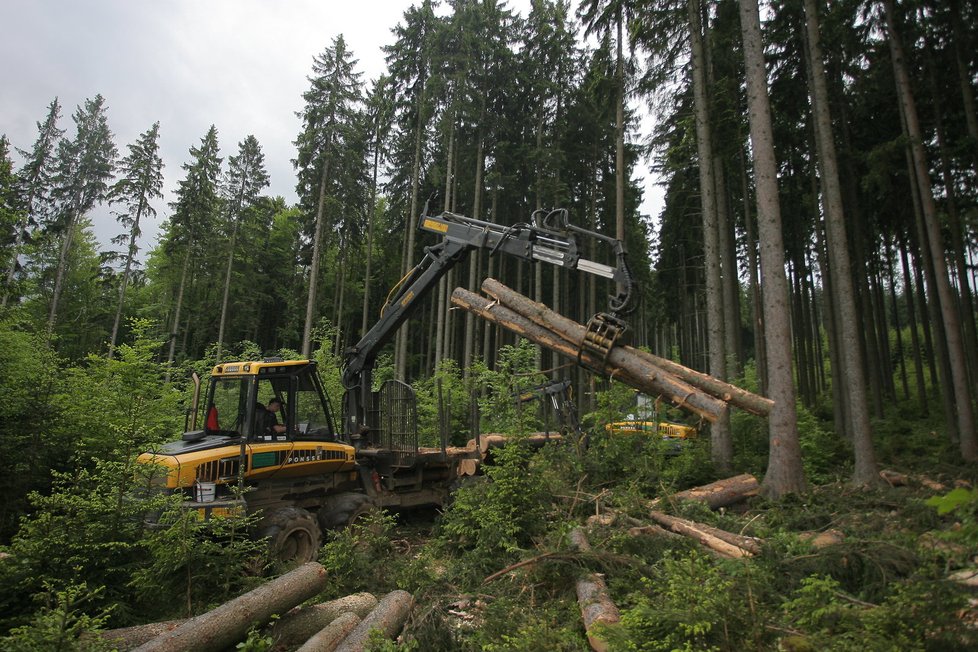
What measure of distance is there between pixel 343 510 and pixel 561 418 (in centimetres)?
Answer: 671

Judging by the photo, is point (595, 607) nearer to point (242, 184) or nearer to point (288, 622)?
point (288, 622)

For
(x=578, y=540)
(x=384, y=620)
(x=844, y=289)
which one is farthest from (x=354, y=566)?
(x=844, y=289)

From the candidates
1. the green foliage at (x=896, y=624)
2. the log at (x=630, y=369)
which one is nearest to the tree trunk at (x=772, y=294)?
the log at (x=630, y=369)

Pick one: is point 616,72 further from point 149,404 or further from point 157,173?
point 157,173

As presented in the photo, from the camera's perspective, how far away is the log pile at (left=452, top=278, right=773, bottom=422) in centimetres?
696

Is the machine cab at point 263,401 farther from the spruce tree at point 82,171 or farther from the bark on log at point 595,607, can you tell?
the spruce tree at point 82,171

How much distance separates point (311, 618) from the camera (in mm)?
5031

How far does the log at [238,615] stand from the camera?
394 cm

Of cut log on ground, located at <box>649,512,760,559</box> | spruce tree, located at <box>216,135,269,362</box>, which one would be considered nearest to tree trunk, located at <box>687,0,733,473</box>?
cut log on ground, located at <box>649,512,760,559</box>

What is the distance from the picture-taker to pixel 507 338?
30656mm

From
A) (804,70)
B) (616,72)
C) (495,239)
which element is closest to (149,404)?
(495,239)

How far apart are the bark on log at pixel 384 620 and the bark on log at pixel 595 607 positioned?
1.65m

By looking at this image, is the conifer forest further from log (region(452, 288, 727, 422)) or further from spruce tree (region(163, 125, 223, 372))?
spruce tree (region(163, 125, 223, 372))

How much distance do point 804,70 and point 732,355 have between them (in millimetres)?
9505
